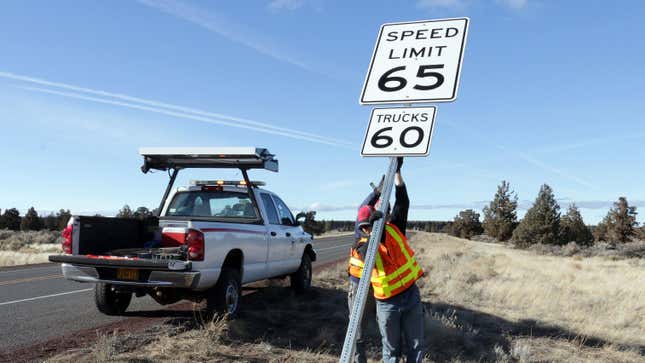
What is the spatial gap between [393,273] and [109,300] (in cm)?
525

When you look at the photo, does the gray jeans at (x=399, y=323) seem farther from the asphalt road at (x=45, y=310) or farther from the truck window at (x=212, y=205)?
the truck window at (x=212, y=205)

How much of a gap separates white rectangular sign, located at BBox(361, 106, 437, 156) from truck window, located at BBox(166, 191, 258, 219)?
5238mm

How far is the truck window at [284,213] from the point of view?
9.80 metres

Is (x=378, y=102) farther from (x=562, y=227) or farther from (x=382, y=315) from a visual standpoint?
(x=562, y=227)

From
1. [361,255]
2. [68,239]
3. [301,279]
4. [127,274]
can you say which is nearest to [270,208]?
[301,279]

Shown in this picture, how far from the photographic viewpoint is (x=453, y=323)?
8.16 metres

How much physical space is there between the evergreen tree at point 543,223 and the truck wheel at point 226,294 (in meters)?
38.5

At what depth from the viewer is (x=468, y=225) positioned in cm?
6519

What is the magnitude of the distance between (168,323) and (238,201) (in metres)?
2.27

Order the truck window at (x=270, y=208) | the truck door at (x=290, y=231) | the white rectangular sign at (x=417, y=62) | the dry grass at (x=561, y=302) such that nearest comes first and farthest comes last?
the white rectangular sign at (x=417, y=62), the truck window at (x=270, y=208), the dry grass at (x=561, y=302), the truck door at (x=290, y=231)

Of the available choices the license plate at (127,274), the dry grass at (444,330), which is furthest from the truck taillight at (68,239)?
the dry grass at (444,330)

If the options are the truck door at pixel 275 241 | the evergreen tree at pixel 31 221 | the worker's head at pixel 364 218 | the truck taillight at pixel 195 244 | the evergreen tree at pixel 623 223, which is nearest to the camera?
the worker's head at pixel 364 218

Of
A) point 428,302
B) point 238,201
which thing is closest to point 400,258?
point 238,201

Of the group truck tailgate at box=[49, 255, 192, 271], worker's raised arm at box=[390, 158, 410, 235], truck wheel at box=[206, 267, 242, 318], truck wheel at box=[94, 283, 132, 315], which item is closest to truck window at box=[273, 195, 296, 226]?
truck wheel at box=[206, 267, 242, 318]
